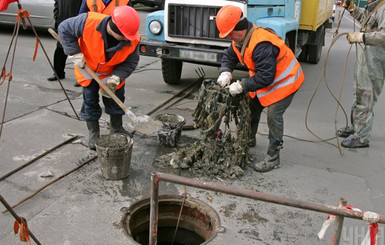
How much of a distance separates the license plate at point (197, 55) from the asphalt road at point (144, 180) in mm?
828

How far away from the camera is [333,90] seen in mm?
7371

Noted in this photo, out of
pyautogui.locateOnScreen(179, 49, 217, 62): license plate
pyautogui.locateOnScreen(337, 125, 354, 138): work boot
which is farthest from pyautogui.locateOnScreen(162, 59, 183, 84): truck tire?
pyautogui.locateOnScreen(337, 125, 354, 138): work boot

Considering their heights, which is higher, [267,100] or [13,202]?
[267,100]

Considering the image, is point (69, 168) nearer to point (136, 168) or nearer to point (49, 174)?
point (49, 174)

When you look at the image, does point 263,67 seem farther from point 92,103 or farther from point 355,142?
point 355,142

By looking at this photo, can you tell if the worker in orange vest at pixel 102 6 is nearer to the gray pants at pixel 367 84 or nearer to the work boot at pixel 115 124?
the work boot at pixel 115 124

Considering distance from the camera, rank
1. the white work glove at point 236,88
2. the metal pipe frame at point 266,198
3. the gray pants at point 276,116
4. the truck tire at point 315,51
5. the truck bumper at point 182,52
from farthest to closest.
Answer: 1. the truck tire at point 315,51
2. the truck bumper at point 182,52
3. the gray pants at point 276,116
4. the white work glove at point 236,88
5. the metal pipe frame at point 266,198

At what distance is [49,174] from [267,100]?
7.92 ft

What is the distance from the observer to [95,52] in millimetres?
3816

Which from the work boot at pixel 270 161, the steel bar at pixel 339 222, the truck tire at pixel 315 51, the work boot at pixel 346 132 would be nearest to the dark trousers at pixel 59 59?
the work boot at pixel 270 161

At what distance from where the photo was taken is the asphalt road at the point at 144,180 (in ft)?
10.2

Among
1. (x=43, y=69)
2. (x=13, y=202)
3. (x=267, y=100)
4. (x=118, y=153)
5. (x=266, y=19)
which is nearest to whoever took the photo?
(x=13, y=202)

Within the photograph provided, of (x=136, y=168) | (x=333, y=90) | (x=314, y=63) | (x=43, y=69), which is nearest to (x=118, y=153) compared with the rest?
(x=136, y=168)

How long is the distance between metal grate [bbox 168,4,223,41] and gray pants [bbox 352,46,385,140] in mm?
2081
